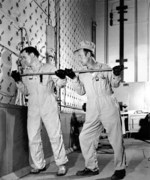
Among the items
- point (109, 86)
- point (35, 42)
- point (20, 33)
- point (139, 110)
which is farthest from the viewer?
point (139, 110)

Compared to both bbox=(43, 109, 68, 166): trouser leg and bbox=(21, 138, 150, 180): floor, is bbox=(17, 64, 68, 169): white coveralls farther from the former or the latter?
A: bbox=(21, 138, 150, 180): floor

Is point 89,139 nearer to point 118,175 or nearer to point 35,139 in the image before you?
point 118,175

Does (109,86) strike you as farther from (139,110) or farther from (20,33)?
(139,110)

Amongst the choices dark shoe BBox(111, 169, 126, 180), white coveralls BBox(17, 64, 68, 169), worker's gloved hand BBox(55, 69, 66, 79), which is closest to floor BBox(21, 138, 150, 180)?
dark shoe BBox(111, 169, 126, 180)

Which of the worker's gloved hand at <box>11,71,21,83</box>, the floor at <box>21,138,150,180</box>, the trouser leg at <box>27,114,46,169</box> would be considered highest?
the worker's gloved hand at <box>11,71,21,83</box>

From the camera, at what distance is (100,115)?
10.9 ft

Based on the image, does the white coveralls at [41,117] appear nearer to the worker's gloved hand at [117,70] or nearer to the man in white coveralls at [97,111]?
the man in white coveralls at [97,111]

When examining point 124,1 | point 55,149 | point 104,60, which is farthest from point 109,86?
point 124,1

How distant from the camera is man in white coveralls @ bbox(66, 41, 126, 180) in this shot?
3.28 meters

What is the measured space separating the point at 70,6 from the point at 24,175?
4589 mm

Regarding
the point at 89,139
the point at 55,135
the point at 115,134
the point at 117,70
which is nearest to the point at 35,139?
the point at 55,135

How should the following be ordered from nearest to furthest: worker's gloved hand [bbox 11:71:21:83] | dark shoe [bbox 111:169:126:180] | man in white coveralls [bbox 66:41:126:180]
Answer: dark shoe [bbox 111:169:126:180] → man in white coveralls [bbox 66:41:126:180] → worker's gloved hand [bbox 11:71:21:83]

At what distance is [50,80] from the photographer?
3.60 m

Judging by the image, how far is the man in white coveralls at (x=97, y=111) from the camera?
10.8ft
